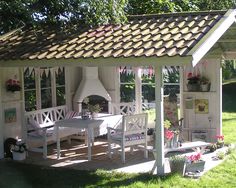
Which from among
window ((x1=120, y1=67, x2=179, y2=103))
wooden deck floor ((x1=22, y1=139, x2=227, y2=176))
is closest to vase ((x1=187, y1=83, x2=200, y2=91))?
window ((x1=120, y1=67, x2=179, y2=103))

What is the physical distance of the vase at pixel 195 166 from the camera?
823cm

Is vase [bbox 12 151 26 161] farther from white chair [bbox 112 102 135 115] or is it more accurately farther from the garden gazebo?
white chair [bbox 112 102 135 115]

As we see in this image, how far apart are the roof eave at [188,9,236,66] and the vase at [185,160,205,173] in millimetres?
2029

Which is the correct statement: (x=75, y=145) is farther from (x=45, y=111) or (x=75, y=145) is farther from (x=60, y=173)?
(x=60, y=173)

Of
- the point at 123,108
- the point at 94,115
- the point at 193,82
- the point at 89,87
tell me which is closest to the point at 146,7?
the point at 89,87

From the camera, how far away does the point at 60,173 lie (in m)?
8.45

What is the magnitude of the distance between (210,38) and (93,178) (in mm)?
3214

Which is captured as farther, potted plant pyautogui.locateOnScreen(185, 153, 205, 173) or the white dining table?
the white dining table

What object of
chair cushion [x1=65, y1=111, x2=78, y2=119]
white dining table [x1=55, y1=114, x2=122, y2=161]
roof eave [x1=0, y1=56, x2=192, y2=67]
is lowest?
white dining table [x1=55, y1=114, x2=122, y2=161]

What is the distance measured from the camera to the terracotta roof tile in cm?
786

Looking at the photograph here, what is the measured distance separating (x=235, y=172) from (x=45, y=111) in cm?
515

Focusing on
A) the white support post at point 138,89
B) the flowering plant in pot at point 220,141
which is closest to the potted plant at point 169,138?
the flowering plant in pot at point 220,141

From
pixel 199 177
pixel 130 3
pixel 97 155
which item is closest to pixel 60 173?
pixel 97 155

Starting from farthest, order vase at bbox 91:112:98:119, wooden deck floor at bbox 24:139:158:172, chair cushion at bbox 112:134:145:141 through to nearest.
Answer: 1. vase at bbox 91:112:98:119
2. chair cushion at bbox 112:134:145:141
3. wooden deck floor at bbox 24:139:158:172
